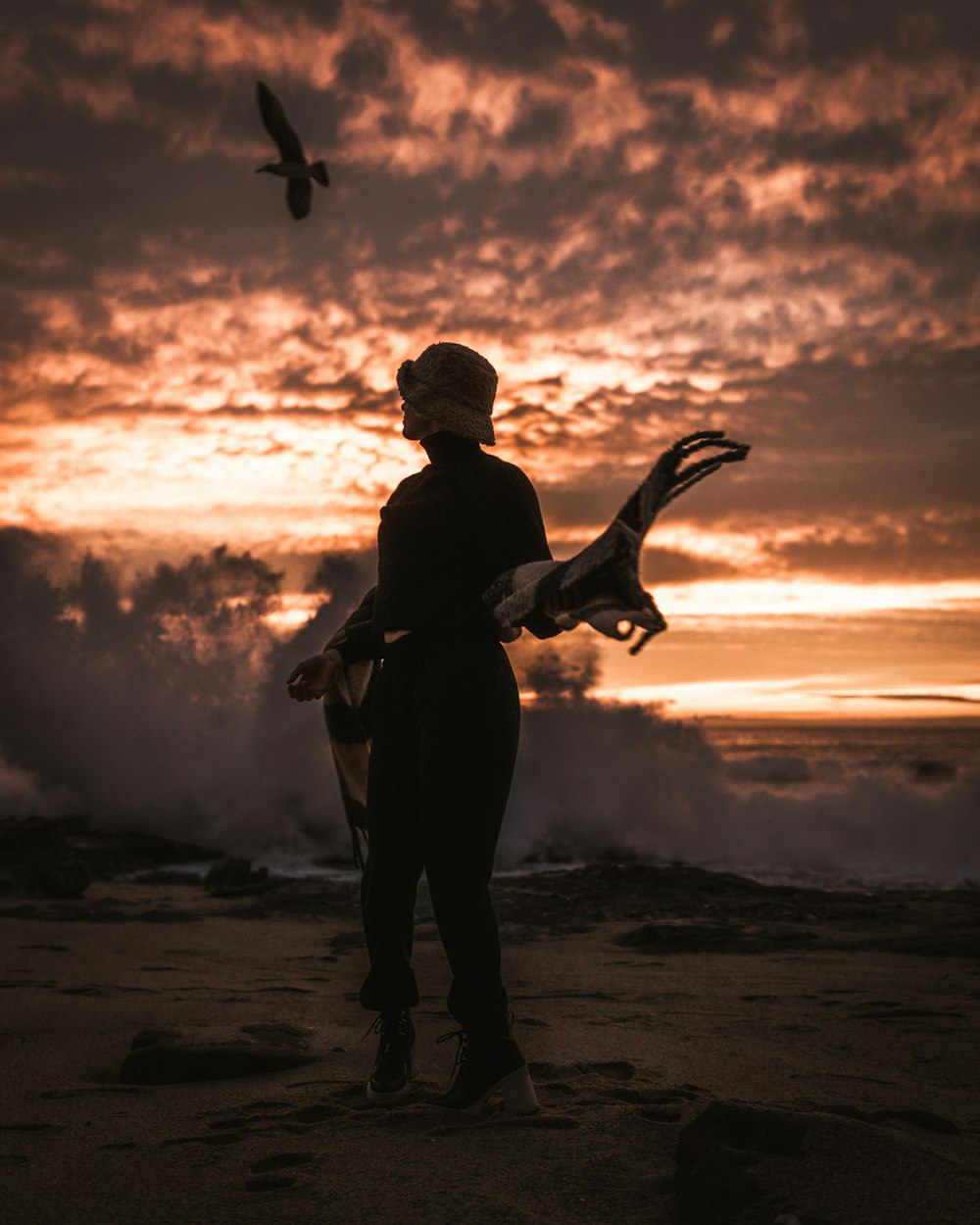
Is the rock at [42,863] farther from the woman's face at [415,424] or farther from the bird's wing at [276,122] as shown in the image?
the woman's face at [415,424]

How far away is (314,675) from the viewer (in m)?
3.44

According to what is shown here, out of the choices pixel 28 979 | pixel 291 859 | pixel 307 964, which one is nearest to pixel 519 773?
pixel 291 859

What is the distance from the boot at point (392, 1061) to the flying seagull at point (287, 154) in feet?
21.8

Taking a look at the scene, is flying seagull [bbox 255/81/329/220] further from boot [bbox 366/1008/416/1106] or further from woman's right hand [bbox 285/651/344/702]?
boot [bbox 366/1008/416/1106]

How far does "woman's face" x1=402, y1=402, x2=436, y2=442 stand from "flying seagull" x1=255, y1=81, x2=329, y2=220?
5.67 meters

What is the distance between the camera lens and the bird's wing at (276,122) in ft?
28.0

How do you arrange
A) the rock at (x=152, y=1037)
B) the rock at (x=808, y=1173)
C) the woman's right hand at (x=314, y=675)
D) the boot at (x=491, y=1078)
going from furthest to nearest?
the rock at (x=152, y=1037) → the woman's right hand at (x=314, y=675) → the boot at (x=491, y=1078) → the rock at (x=808, y=1173)

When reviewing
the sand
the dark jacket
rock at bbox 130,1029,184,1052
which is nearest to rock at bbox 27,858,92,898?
the sand

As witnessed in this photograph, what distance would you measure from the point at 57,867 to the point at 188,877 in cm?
213

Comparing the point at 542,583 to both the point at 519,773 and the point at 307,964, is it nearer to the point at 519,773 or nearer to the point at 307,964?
the point at 307,964

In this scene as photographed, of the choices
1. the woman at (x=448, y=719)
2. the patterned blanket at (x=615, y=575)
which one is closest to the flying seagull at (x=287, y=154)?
the woman at (x=448, y=719)

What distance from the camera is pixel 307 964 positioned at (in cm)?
585

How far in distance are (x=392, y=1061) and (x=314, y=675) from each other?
3.64ft

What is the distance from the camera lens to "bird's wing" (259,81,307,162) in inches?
336
